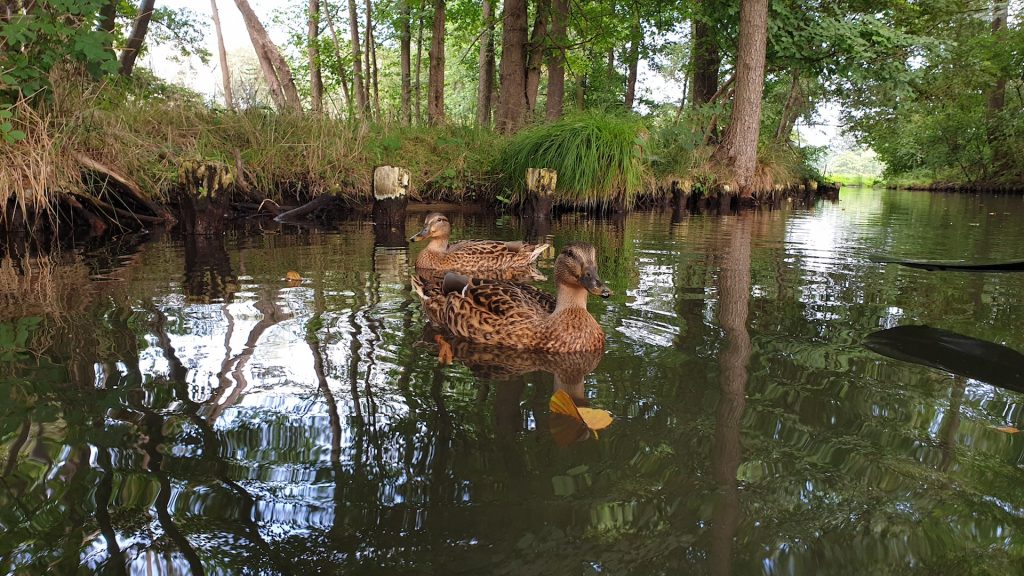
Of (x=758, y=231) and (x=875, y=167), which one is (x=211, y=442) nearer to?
(x=758, y=231)

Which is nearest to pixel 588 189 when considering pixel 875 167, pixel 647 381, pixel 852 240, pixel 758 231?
pixel 758 231

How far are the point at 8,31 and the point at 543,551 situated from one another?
764cm

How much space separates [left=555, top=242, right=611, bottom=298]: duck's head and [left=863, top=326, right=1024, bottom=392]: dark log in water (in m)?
1.57

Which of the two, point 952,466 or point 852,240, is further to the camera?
point 852,240

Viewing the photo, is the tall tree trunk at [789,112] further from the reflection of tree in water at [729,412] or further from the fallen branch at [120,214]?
the reflection of tree in water at [729,412]

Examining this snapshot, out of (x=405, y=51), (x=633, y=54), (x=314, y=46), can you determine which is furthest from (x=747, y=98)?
(x=314, y=46)

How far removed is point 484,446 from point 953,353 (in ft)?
9.06

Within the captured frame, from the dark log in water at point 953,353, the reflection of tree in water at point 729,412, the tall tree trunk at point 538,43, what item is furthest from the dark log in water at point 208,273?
the tall tree trunk at point 538,43

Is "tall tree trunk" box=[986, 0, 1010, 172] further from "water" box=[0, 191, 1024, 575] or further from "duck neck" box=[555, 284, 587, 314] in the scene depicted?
"duck neck" box=[555, 284, 587, 314]

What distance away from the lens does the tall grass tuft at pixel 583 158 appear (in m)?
13.1

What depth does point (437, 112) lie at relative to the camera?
16.3 metres

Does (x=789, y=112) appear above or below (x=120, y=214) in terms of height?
above

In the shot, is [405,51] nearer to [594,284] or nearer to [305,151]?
[305,151]

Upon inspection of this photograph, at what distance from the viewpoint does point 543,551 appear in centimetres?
182
